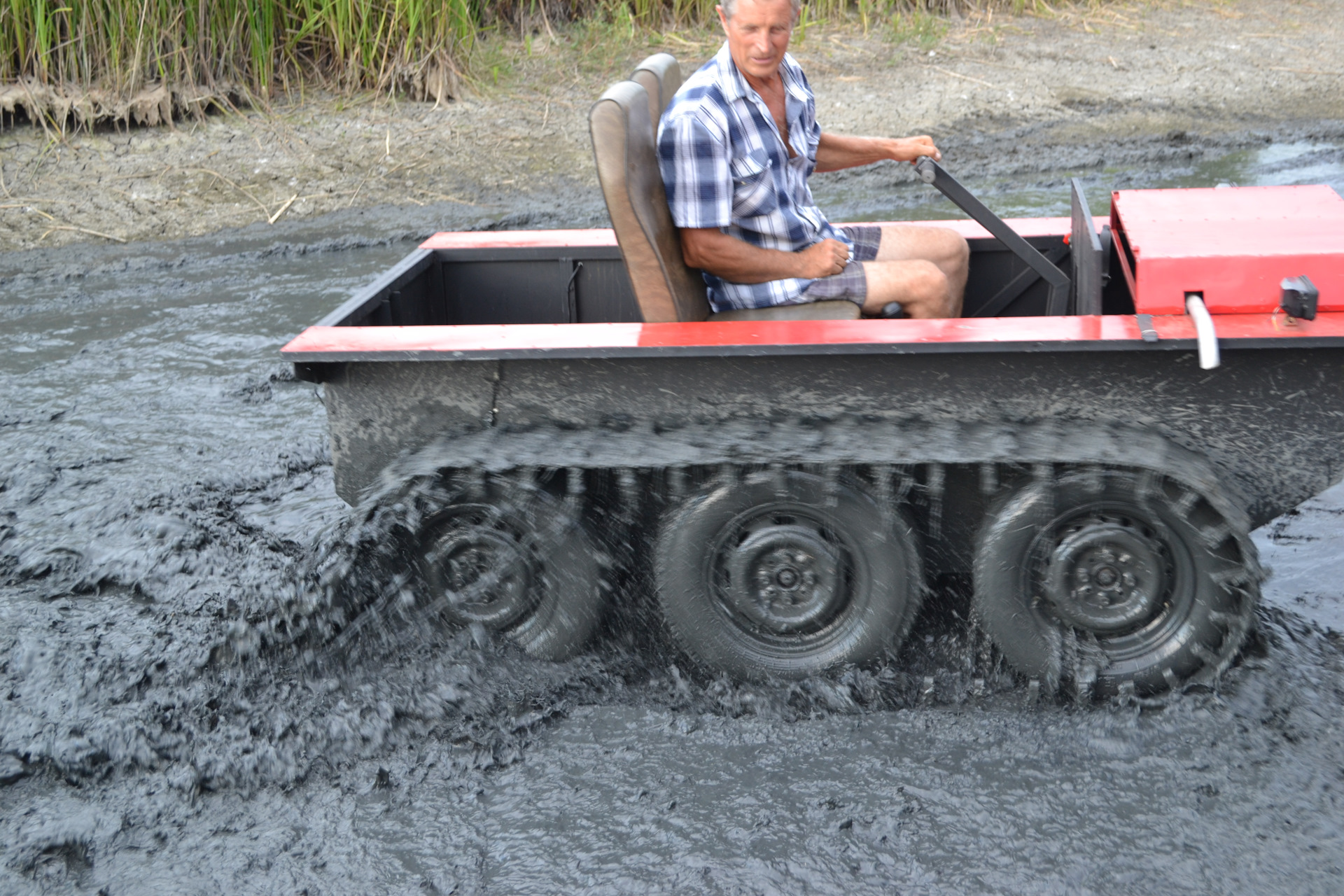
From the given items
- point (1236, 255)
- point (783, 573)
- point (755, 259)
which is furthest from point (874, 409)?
point (1236, 255)

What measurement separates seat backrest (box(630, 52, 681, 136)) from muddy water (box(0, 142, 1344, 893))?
1.41 m

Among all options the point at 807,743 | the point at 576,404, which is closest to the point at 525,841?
the point at 807,743

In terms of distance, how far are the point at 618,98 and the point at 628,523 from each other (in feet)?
3.29

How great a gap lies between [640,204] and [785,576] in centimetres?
93

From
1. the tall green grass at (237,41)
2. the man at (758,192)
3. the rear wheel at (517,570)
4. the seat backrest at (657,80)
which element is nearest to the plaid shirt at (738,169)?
the man at (758,192)

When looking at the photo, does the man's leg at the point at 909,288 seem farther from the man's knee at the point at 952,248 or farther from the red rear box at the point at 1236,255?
the red rear box at the point at 1236,255

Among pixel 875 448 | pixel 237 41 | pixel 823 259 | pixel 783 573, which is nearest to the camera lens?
pixel 875 448

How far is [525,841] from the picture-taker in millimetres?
2354

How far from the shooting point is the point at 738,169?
2869mm

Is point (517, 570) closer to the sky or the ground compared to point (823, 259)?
closer to the ground

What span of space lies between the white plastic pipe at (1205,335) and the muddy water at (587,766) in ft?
2.72

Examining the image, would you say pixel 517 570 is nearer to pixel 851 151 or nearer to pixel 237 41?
pixel 851 151

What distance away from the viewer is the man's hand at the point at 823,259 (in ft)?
9.61

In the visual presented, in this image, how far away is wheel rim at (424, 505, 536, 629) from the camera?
2.77 m
